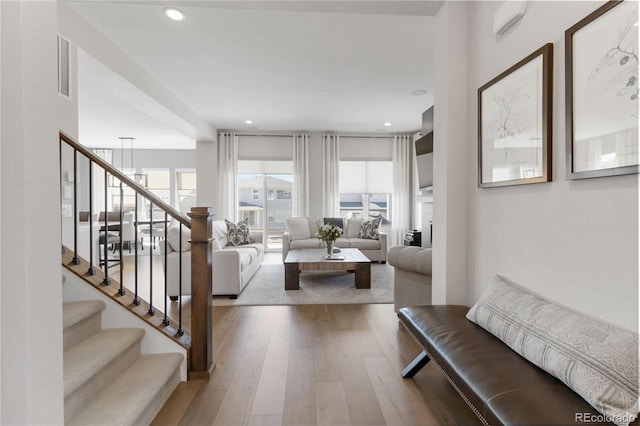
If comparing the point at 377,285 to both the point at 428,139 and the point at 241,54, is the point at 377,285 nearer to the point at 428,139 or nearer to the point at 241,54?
the point at 428,139

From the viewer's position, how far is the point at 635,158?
3.34 ft

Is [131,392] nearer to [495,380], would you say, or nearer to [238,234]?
[495,380]

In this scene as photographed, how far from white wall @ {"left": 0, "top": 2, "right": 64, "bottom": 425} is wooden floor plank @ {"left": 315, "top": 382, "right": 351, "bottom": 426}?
1.20 meters

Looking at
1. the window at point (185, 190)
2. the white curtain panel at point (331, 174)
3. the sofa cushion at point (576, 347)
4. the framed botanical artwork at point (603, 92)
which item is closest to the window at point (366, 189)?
the white curtain panel at point (331, 174)

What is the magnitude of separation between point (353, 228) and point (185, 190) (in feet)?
17.0

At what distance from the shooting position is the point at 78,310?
176 cm

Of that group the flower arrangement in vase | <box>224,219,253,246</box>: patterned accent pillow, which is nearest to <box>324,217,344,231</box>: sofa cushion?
<box>224,219,253,246</box>: patterned accent pillow

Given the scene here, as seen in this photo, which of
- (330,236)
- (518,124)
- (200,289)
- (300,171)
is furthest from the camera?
(300,171)

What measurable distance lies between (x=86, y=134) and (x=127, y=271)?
3.66m

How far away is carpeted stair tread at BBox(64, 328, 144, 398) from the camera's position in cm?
143

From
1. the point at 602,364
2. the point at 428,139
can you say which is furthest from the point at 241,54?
the point at 602,364

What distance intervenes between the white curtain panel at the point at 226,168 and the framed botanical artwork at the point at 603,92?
625 centimetres

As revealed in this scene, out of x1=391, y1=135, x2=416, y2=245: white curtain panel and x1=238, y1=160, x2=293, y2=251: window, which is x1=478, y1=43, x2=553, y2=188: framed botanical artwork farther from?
x1=238, y1=160, x2=293, y2=251: window

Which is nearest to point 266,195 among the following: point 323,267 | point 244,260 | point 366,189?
point 366,189
